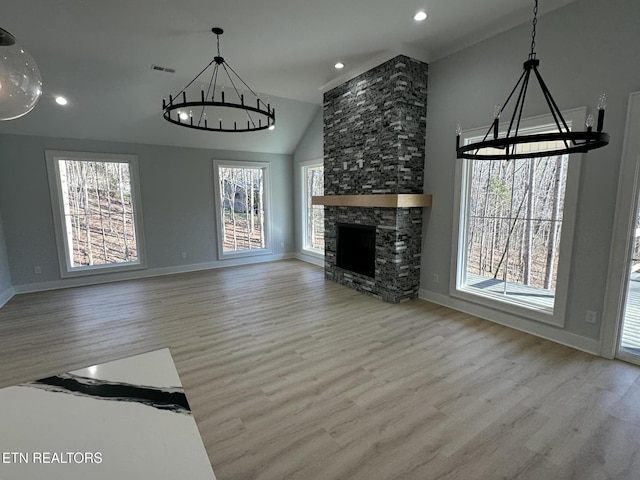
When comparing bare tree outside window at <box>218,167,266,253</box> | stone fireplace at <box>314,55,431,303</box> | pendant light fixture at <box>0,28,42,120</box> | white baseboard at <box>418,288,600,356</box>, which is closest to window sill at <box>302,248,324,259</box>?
bare tree outside window at <box>218,167,266,253</box>

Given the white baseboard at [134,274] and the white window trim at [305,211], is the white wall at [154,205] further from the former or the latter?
the white window trim at [305,211]

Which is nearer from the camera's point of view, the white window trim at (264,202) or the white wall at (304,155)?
the white wall at (304,155)

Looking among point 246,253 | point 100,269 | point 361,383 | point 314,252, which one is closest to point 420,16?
point 361,383

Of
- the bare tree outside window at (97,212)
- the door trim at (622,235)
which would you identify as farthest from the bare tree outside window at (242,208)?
the door trim at (622,235)

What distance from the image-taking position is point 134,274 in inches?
237

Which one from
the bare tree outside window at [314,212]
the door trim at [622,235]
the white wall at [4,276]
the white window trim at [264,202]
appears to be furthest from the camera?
the bare tree outside window at [314,212]

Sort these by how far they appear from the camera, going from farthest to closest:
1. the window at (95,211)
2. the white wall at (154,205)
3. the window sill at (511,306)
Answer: the window at (95,211) → the white wall at (154,205) → the window sill at (511,306)

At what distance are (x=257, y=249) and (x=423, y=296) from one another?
4144 mm

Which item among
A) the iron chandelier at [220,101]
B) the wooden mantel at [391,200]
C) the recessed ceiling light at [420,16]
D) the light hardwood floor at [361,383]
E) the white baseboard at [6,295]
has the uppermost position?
the recessed ceiling light at [420,16]

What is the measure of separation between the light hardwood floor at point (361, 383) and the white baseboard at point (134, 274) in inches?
32.2

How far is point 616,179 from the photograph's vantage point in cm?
279

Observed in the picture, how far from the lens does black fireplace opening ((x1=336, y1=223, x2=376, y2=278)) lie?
4.78m

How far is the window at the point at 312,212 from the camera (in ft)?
22.6

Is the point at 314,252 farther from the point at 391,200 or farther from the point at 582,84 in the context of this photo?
the point at 582,84
